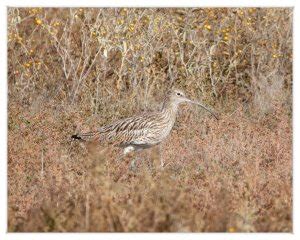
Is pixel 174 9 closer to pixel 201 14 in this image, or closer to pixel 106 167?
pixel 201 14

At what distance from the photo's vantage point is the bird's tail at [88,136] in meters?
9.62

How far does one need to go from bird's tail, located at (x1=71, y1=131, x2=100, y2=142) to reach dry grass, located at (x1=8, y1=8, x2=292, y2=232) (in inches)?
5.5

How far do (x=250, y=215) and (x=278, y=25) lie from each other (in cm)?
738

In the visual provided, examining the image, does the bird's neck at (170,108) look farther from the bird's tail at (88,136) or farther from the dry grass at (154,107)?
the bird's tail at (88,136)

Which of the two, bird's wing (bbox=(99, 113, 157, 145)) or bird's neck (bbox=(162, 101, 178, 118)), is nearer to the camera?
bird's wing (bbox=(99, 113, 157, 145))

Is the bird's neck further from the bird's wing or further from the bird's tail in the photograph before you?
the bird's tail

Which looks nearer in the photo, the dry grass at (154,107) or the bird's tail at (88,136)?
the dry grass at (154,107)

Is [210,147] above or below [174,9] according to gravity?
below

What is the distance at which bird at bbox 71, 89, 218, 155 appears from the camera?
948cm

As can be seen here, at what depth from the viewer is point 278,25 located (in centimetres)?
1303

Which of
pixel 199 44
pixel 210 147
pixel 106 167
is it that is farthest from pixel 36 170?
pixel 199 44

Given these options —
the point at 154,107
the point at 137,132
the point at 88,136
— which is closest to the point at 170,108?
the point at 137,132

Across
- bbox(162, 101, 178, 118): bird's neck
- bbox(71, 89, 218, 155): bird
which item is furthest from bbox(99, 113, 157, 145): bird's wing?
bbox(162, 101, 178, 118): bird's neck

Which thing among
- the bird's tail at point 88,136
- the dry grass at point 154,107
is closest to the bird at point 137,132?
the bird's tail at point 88,136
